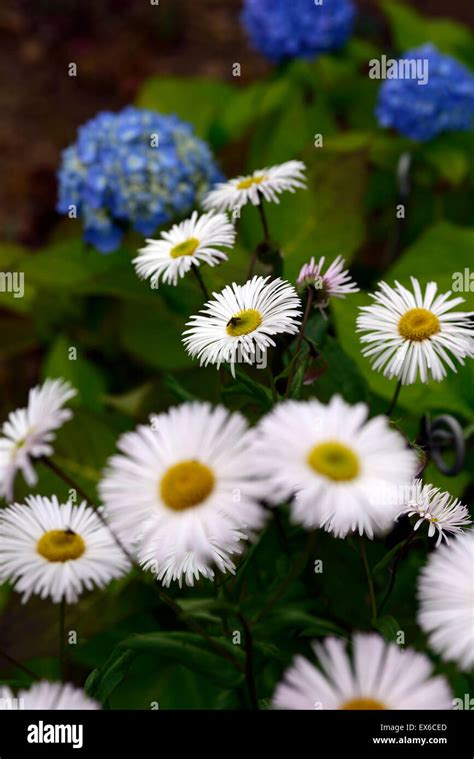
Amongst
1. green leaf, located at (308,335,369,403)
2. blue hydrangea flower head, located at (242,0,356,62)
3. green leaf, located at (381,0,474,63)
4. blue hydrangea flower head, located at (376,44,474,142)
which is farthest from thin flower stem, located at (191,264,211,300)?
green leaf, located at (381,0,474,63)

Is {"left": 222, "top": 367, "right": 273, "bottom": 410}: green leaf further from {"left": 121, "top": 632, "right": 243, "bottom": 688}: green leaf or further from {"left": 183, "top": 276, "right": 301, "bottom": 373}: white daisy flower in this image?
{"left": 121, "top": 632, "right": 243, "bottom": 688}: green leaf

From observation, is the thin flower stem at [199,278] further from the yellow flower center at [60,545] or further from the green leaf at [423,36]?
the green leaf at [423,36]

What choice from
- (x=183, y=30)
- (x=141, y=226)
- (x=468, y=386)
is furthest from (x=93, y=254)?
(x=183, y=30)

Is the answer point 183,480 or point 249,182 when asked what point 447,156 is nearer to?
point 249,182

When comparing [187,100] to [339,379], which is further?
[187,100]

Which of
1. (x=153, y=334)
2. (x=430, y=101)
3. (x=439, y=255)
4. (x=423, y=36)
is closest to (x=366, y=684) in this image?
(x=439, y=255)

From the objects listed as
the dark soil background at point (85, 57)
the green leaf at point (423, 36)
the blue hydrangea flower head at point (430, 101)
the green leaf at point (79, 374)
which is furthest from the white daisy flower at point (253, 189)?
the dark soil background at point (85, 57)
